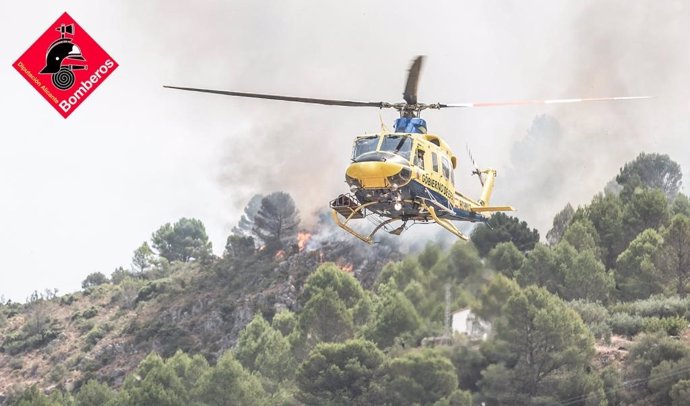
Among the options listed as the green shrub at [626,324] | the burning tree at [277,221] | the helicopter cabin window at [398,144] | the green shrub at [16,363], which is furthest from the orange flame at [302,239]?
the helicopter cabin window at [398,144]

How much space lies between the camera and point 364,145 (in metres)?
48.2

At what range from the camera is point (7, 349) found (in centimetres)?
18388

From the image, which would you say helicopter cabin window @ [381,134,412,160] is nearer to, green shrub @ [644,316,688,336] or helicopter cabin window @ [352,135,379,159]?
helicopter cabin window @ [352,135,379,159]

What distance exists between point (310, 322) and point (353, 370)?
1781 cm

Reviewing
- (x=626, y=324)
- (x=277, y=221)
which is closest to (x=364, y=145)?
(x=626, y=324)

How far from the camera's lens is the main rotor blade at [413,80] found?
47.1 m

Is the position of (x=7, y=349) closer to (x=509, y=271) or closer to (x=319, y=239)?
(x=319, y=239)

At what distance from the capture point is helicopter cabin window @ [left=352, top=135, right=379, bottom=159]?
48031 millimetres

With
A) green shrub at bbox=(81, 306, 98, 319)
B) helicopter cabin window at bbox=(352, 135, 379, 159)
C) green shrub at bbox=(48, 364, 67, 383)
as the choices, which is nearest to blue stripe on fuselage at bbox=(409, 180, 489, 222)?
helicopter cabin window at bbox=(352, 135, 379, 159)

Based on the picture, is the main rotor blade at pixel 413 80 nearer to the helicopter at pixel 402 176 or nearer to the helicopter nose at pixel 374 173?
the helicopter at pixel 402 176

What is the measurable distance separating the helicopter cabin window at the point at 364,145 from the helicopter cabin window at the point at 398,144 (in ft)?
1.01

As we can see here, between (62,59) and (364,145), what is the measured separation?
33827 millimetres

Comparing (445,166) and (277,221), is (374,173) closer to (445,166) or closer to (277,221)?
(445,166)

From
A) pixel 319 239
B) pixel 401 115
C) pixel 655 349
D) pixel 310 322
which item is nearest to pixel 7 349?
pixel 319 239
